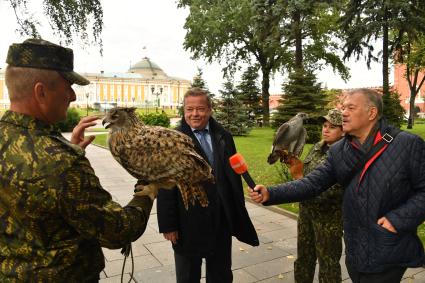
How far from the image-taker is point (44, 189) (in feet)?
5.23

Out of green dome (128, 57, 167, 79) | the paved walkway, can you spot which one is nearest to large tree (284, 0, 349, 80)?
the paved walkway

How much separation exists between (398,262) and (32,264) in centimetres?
238

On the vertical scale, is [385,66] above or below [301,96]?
above

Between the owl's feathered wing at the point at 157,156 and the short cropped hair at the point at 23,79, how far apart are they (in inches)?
23.9

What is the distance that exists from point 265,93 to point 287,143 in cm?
3522

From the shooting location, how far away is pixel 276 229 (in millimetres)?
6785

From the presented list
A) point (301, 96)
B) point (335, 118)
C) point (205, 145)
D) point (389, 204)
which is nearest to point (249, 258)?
point (205, 145)

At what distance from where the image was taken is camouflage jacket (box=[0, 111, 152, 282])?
63.2 inches

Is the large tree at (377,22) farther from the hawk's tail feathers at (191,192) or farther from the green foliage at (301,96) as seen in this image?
the hawk's tail feathers at (191,192)

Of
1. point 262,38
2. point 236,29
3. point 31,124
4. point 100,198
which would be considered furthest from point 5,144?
point 236,29

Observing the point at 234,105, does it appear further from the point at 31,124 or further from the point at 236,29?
the point at 31,124

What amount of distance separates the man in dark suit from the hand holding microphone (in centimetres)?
65

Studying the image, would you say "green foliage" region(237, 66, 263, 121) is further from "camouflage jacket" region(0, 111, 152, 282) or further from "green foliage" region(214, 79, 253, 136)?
"camouflage jacket" region(0, 111, 152, 282)

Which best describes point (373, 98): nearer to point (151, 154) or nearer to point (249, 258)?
point (151, 154)
